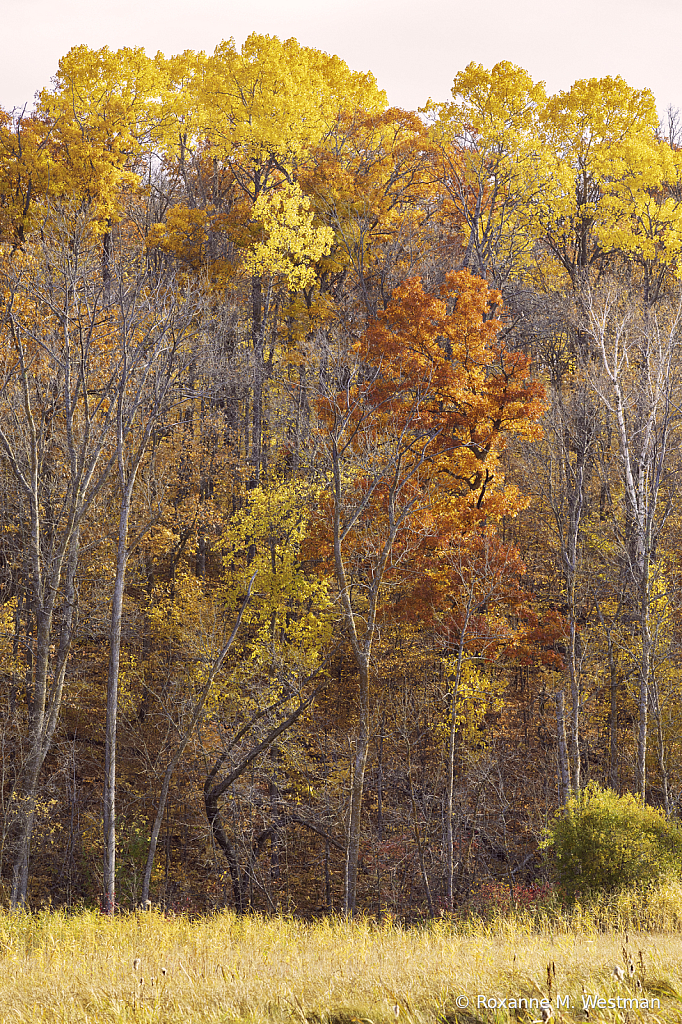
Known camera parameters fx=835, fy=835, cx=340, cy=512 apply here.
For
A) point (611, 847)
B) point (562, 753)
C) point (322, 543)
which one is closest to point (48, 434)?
point (322, 543)

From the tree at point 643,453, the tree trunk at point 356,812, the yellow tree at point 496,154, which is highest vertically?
the yellow tree at point 496,154

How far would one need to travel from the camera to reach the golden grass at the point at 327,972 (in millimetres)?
5672

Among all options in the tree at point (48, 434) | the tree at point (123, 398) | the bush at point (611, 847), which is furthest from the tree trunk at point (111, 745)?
the bush at point (611, 847)

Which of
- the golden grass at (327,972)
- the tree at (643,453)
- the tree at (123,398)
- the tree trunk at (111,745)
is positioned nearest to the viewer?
the golden grass at (327,972)

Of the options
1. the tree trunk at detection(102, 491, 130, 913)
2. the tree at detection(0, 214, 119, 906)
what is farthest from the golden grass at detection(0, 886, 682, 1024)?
the tree at detection(0, 214, 119, 906)

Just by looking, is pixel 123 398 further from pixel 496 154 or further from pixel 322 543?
A: pixel 496 154

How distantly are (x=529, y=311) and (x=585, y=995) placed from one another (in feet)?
88.8

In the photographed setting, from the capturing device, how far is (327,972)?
7055mm

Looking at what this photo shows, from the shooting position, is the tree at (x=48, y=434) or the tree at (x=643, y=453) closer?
the tree at (x=643, y=453)

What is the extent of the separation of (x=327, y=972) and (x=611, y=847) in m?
7.15

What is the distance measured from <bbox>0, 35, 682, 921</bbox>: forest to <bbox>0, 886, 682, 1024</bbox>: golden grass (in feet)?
17.2

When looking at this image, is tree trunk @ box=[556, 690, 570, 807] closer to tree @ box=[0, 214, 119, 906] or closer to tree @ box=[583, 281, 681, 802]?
tree @ box=[583, 281, 681, 802]

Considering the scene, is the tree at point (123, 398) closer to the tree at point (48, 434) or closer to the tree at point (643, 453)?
the tree at point (48, 434)

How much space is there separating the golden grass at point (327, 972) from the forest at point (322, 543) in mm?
5241
